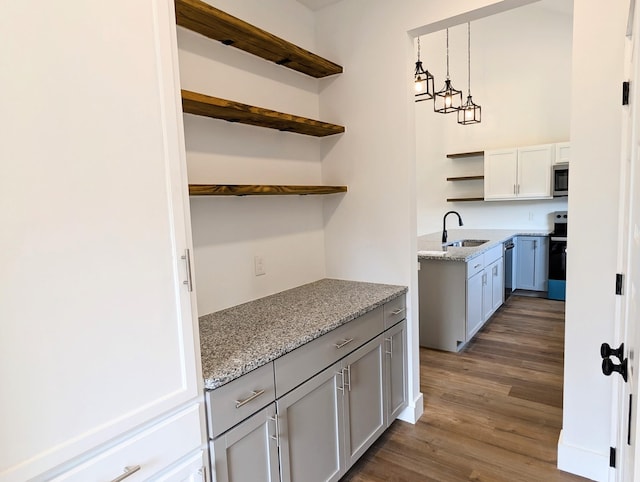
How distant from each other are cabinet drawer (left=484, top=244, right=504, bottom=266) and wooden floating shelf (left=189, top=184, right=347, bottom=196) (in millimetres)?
2445

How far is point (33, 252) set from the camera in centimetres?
88

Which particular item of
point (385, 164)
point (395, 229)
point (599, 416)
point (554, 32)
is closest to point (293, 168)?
point (385, 164)

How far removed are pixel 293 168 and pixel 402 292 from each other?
104 cm

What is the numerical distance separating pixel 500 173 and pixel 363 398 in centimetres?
453

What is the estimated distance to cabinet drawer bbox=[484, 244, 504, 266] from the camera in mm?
4230

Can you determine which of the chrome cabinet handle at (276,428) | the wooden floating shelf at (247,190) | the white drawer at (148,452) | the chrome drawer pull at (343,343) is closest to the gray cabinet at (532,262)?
the wooden floating shelf at (247,190)

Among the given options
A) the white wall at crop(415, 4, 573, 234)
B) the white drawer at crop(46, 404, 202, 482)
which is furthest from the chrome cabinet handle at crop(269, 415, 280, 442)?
the white wall at crop(415, 4, 573, 234)

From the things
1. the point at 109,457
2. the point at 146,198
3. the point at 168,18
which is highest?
the point at 168,18

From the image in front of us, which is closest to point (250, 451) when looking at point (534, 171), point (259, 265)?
point (259, 265)

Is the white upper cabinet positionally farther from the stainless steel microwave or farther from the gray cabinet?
the gray cabinet

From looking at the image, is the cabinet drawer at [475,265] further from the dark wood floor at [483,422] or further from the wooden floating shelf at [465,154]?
the wooden floating shelf at [465,154]

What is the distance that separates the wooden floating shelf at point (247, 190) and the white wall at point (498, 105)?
430 centimetres

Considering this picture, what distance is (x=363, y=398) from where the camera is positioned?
2107 mm

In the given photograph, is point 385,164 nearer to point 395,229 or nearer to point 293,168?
point 395,229
